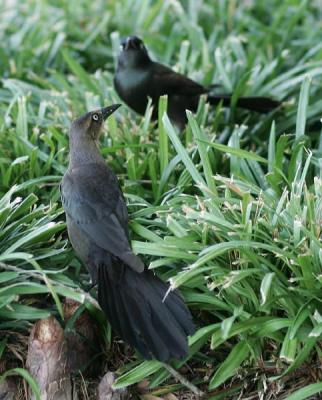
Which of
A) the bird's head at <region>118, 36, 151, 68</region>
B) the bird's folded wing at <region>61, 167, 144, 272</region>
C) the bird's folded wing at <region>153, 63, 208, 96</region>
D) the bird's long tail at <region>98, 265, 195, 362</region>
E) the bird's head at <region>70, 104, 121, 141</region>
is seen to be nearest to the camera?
the bird's long tail at <region>98, 265, 195, 362</region>

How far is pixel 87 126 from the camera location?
162 inches

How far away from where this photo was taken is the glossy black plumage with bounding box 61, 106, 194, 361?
320 centimetres

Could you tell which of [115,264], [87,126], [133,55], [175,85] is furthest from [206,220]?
[133,55]

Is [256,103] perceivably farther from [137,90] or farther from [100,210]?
[100,210]

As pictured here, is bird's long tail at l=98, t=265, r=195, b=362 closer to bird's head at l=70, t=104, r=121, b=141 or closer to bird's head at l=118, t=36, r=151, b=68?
bird's head at l=70, t=104, r=121, b=141

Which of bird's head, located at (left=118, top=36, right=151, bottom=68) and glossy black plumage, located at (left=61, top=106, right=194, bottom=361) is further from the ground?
bird's head, located at (left=118, top=36, right=151, bottom=68)

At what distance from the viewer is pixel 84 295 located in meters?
3.41

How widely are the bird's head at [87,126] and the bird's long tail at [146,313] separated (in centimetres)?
91

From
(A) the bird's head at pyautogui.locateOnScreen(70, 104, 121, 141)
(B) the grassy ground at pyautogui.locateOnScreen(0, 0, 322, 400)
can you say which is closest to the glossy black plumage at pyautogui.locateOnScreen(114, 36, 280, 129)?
(B) the grassy ground at pyautogui.locateOnScreen(0, 0, 322, 400)

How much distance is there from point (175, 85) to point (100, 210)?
1693mm

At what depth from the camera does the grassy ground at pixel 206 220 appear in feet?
10.6

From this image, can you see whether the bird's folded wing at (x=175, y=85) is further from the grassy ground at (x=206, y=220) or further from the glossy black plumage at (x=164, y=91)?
the grassy ground at (x=206, y=220)

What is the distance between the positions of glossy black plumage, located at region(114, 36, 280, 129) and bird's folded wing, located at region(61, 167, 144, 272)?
1.37m

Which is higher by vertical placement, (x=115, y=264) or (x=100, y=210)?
(x=100, y=210)
